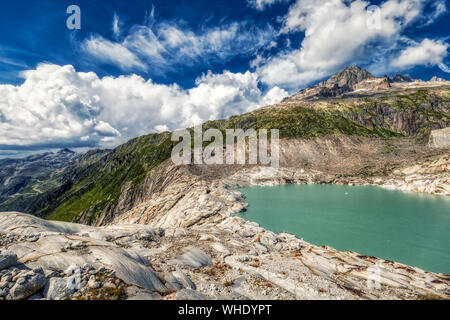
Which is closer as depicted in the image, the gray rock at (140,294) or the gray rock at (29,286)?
the gray rock at (29,286)

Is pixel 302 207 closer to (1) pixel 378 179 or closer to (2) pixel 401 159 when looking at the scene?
(1) pixel 378 179

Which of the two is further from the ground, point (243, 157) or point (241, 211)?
point (243, 157)

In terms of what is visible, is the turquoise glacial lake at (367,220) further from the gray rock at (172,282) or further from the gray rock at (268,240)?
the gray rock at (172,282)

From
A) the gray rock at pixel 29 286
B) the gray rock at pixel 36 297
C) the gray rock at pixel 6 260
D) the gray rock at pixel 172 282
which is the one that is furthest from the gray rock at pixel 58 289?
the gray rock at pixel 172 282

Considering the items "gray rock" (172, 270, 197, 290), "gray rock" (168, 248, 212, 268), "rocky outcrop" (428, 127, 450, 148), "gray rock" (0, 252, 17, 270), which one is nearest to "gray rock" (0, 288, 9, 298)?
"gray rock" (0, 252, 17, 270)
